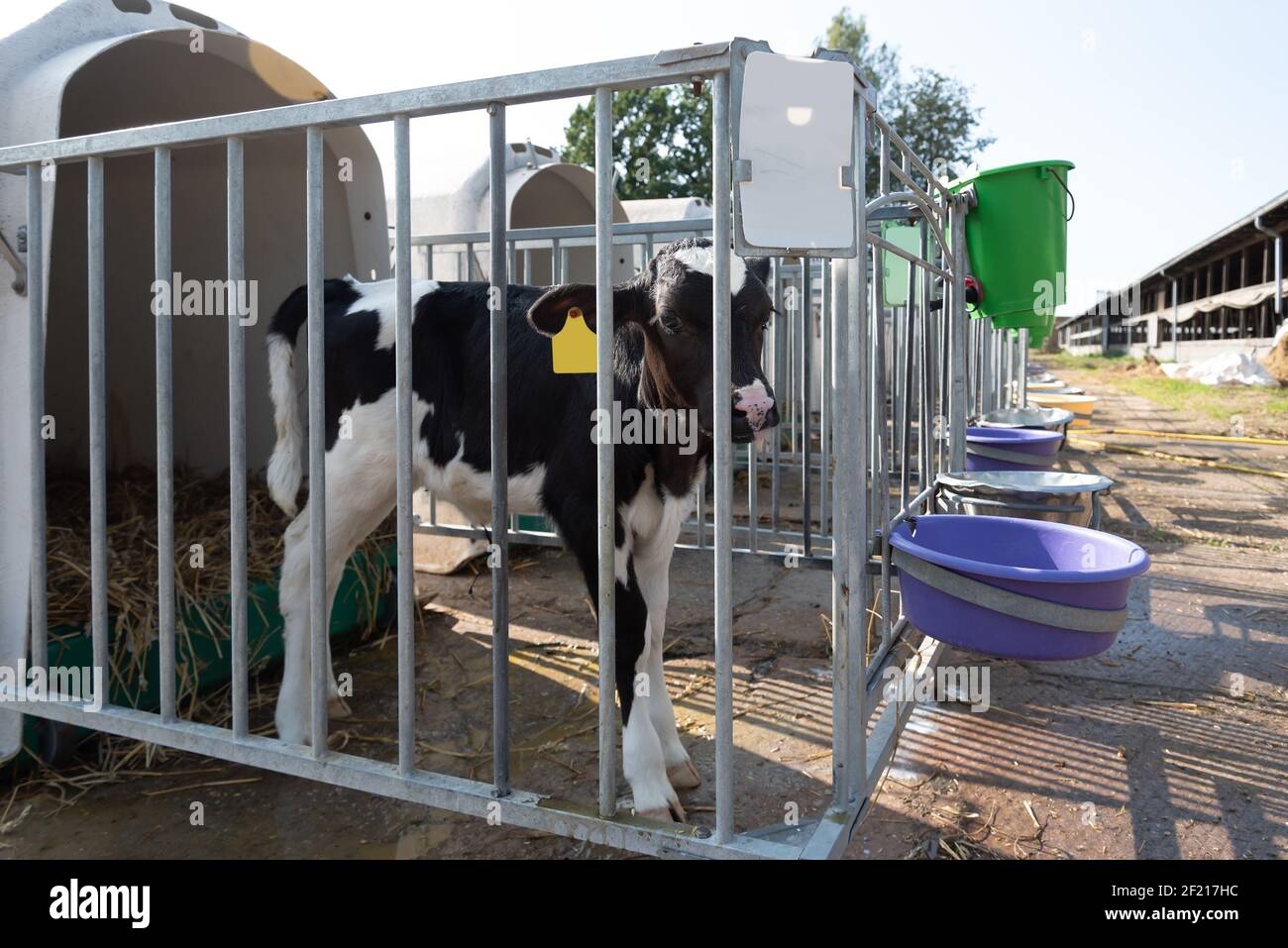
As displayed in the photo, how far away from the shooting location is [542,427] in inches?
124

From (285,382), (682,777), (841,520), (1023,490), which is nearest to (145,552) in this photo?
(285,382)

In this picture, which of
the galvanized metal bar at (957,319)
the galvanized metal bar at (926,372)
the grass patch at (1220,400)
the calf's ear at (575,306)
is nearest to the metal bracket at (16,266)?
the calf's ear at (575,306)

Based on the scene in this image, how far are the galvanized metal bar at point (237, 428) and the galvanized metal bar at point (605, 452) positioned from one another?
104cm

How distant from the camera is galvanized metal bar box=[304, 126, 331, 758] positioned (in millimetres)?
2287

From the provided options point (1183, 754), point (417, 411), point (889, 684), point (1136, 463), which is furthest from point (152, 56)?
point (1136, 463)

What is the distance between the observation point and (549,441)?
3.11 metres

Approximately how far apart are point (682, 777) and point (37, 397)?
93.7 inches

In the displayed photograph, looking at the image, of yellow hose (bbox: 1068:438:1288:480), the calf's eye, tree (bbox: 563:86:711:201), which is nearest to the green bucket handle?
the calf's eye

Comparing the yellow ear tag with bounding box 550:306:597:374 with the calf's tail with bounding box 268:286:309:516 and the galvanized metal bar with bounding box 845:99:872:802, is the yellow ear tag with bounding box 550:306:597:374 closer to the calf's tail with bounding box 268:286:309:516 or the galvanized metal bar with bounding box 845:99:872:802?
the galvanized metal bar with bounding box 845:99:872:802

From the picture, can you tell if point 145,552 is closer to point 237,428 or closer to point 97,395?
point 97,395

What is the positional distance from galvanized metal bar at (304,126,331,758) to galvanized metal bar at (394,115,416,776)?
0.22 meters

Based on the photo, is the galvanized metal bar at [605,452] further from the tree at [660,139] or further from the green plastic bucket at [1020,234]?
the tree at [660,139]

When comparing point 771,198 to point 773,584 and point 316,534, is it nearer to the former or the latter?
point 316,534

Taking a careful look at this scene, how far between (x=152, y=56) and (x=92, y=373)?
2364 millimetres
